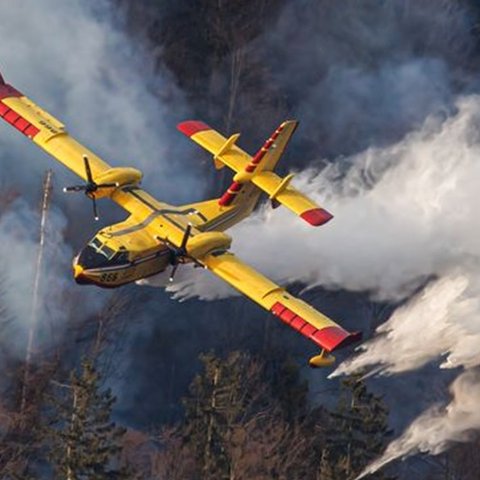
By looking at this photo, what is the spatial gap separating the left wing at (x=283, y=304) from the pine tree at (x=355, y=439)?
9062 mm

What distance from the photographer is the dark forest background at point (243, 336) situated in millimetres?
83750

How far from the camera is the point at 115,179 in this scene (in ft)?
257

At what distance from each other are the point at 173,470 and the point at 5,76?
68.8ft

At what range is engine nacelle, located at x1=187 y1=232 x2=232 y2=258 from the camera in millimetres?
75875

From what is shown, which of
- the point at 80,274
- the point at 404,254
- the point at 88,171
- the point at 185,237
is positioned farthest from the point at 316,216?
the point at 404,254

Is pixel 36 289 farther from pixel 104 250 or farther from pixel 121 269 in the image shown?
pixel 104 250

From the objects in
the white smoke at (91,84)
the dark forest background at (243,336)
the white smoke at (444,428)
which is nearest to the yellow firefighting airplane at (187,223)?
the dark forest background at (243,336)

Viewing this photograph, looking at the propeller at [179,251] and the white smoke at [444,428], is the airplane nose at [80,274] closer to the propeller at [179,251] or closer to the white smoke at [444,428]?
the propeller at [179,251]

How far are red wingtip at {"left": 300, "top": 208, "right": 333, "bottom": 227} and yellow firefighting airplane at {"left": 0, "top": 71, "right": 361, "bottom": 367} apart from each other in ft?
0.11

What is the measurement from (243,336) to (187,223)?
2341 centimetres

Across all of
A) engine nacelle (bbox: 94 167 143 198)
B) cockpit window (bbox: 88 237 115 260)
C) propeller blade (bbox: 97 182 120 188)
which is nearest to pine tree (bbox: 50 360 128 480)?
cockpit window (bbox: 88 237 115 260)

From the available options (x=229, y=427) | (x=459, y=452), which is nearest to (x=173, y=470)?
(x=229, y=427)

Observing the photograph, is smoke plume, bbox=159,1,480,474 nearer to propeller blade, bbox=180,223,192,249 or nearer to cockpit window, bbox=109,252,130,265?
propeller blade, bbox=180,223,192,249

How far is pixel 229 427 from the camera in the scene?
82.4 meters
